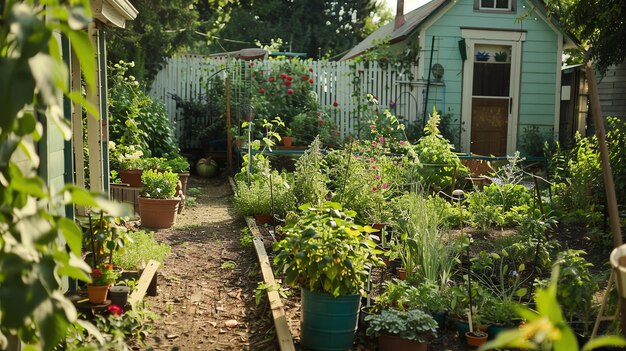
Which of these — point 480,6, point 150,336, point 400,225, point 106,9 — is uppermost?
point 480,6

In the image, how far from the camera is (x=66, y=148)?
4965 millimetres

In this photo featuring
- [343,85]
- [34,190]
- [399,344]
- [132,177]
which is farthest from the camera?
[343,85]

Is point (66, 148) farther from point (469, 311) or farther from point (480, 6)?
point (480, 6)

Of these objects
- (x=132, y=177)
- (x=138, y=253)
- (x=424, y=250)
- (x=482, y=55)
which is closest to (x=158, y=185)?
(x=132, y=177)

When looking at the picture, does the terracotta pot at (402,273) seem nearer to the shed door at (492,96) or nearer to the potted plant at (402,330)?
the potted plant at (402,330)

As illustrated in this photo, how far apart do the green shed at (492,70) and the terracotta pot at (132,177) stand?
7561mm

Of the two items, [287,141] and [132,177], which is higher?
[287,141]

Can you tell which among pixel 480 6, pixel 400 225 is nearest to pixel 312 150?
pixel 400 225

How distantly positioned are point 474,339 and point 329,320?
2.79 feet

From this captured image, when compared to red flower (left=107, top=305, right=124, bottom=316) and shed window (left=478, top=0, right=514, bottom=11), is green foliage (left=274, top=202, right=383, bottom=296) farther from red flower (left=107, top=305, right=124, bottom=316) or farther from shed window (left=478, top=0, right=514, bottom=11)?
shed window (left=478, top=0, right=514, bottom=11)

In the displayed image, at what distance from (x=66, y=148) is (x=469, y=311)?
291cm

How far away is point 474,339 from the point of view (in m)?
4.09

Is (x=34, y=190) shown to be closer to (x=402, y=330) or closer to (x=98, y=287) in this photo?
(x=402, y=330)

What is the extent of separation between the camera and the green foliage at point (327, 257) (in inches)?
156
